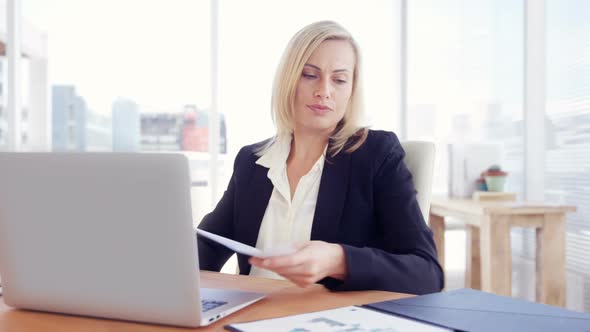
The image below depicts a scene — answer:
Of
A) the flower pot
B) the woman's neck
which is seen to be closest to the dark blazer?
the woman's neck

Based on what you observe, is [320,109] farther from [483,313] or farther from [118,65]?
[118,65]

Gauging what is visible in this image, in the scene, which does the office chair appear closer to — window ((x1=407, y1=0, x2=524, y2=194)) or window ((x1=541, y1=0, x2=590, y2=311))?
window ((x1=541, y1=0, x2=590, y2=311))

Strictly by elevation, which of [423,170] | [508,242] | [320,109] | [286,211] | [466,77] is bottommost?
[508,242]

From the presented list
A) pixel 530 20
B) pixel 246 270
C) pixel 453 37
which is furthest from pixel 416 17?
pixel 246 270

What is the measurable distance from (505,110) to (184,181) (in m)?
3.23

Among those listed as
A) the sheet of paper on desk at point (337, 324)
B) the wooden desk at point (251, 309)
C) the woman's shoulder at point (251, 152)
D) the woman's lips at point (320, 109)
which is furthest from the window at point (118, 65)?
the sheet of paper on desk at point (337, 324)

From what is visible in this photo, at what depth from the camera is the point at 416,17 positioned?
3881 mm

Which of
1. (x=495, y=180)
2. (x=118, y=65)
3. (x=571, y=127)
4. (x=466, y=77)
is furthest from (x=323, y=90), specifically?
(x=118, y=65)

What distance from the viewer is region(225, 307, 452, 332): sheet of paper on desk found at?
2.40 feet

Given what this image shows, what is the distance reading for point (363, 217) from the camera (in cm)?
134

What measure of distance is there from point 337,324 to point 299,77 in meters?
0.85

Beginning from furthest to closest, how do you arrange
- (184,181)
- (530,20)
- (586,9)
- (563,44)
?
(530,20) < (563,44) < (586,9) < (184,181)

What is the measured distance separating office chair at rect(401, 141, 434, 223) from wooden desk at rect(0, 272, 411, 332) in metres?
0.47

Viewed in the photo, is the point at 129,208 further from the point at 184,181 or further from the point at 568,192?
the point at 568,192
